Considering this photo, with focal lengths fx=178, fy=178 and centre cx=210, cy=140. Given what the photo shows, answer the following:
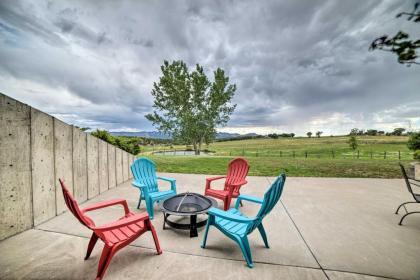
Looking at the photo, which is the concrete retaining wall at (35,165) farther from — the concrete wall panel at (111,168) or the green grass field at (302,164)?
the green grass field at (302,164)

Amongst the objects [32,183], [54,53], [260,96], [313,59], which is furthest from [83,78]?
[260,96]

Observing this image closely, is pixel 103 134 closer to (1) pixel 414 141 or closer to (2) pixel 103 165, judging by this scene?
(2) pixel 103 165

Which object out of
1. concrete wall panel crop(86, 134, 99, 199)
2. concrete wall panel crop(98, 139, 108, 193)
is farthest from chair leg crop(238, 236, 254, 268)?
concrete wall panel crop(98, 139, 108, 193)

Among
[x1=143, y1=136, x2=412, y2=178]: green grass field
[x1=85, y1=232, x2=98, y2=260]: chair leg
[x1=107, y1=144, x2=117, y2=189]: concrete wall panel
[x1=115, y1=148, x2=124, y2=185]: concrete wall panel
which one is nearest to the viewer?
[x1=85, y1=232, x2=98, y2=260]: chair leg

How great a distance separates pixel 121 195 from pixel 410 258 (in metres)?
5.20

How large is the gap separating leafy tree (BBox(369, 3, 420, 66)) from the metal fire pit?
7.79ft

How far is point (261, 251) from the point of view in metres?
2.25

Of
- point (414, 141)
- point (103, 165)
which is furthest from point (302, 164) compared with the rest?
point (103, 165)

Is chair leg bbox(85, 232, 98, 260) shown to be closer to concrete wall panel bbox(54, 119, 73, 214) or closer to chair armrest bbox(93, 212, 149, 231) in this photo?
chair armrest bbox(93, 212, 149, 231)

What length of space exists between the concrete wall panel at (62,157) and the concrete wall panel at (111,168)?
1.34 metres

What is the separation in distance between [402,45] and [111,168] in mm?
5858

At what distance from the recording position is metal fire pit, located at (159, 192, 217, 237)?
99.1 inches

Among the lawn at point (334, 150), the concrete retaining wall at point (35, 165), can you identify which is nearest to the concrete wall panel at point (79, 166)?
the concrete retaining wall at point (35, 165)

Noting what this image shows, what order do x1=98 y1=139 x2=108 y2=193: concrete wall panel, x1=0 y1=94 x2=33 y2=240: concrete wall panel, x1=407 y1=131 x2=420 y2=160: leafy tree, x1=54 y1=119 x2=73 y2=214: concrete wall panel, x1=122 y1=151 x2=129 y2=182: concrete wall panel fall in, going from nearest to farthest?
1. x1=0 y1=94 x2=33 y2=240: concrete wall panel
2. x1=54 y1=119 x2=73 y2=214: concrete wall panel
3. x1=98 y1=139 x2=108 y2=193: concrete wall panel
4. x1=122 y1=151 x2=129 y2=182: concrete wall panel
5. x1=407 y1=131 x2=420 y2=160: leafy tree
